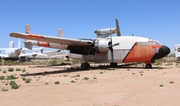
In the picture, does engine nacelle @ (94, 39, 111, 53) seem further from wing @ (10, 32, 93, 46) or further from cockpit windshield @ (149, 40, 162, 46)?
cockpit windshield @ (149, 40, 162, 46)

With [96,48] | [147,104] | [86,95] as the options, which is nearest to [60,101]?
[86,95]

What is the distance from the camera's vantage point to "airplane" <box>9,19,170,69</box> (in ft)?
62.8

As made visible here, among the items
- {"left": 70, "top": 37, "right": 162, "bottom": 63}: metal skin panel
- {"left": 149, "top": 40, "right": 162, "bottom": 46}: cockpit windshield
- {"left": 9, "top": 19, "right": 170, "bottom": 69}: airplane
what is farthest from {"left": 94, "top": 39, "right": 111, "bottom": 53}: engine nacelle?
{"left": 149, "top": 40, "right": 162, "bottom": 46}: cockpit windshield

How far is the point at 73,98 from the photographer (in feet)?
23.4

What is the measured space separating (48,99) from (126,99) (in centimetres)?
266

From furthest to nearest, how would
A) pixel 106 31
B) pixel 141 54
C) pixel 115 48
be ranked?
pixel 106 31 → pixel 115 48 → pixel 141 54

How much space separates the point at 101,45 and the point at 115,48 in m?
1.63

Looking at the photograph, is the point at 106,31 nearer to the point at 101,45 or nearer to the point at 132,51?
the point at 101,45

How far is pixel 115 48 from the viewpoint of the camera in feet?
67.6

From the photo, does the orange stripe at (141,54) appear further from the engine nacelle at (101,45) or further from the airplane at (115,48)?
the engine nacelle at (101,45)

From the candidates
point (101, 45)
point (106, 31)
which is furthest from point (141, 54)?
point (106, 31)

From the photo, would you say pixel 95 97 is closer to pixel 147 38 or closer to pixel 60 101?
pixel 60 101

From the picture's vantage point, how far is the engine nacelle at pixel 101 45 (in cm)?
1989

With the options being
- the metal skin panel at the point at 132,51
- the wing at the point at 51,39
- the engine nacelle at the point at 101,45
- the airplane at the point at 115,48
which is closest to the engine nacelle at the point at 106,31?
the airplane at the point at 115,48
